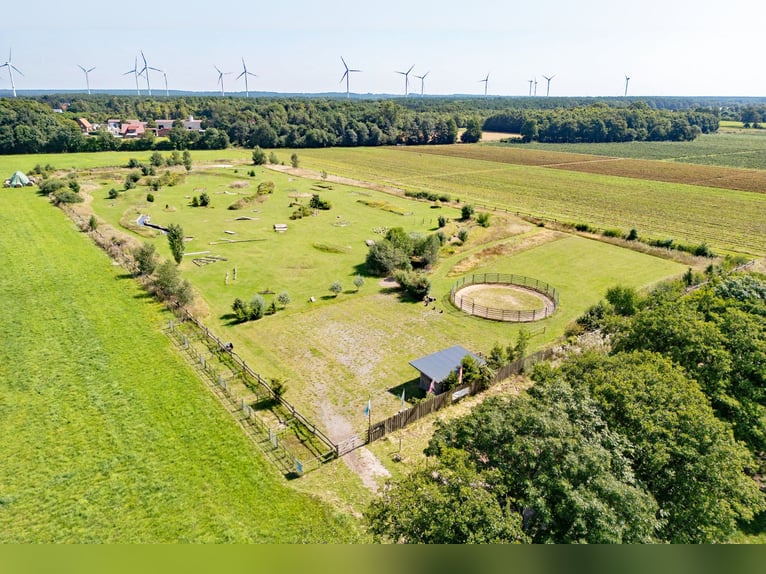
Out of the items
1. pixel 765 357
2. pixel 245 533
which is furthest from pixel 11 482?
pixel 765 357

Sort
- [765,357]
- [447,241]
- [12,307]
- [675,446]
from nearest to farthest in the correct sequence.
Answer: [675,446] → [765,357] → [12,307] → [447,241]

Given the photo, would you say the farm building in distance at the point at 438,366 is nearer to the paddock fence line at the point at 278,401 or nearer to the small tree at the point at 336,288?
the paddock fence line at the point at 278,401

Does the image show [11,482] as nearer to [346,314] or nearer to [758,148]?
[346,314]

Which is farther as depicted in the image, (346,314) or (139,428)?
(346,314)

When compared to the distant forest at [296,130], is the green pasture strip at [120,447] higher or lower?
lower

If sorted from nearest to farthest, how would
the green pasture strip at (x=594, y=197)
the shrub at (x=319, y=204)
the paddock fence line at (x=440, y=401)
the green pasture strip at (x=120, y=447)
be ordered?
the green pasture strip at (x=120, y=447)
the paddock fence line at (x=440, y=401)
the green pasture strip at (x=594, y=197)
the shrub at (x=319, y=204)

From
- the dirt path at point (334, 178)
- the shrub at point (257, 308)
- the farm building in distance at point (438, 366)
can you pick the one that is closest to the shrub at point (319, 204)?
the dirt path at point (334, 178)

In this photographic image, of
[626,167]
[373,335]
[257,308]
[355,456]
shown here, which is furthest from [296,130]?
[355,456]
